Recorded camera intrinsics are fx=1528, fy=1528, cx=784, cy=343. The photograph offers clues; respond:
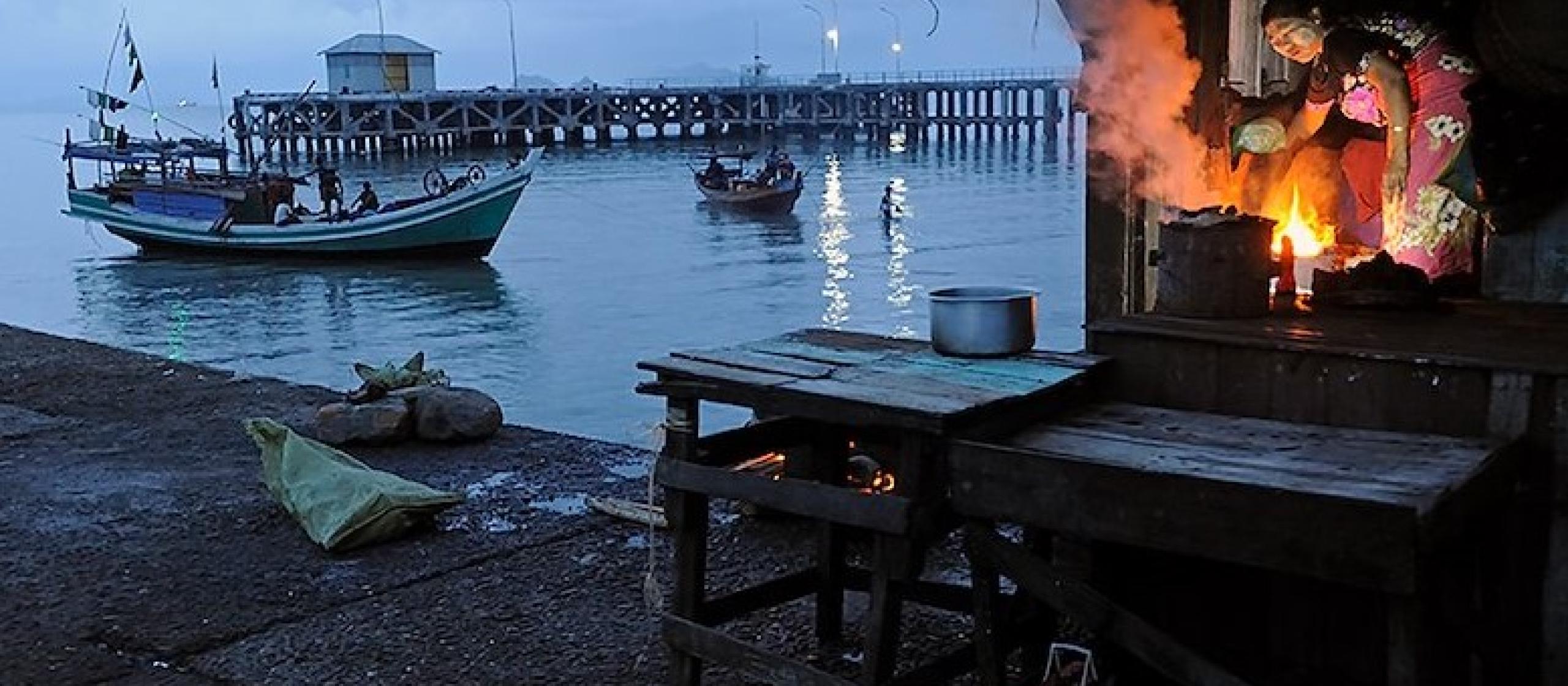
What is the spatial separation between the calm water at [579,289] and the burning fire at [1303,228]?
9409 millimetres

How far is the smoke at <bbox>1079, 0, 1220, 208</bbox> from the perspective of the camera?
505 cm

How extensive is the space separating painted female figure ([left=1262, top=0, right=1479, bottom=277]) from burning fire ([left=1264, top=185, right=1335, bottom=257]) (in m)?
0.33

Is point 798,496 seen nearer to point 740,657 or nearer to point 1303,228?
point 740,657

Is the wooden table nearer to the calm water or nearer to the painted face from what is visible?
the painted face

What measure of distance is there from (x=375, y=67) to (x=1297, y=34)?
68584 mm

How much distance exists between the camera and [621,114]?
74.2 meters

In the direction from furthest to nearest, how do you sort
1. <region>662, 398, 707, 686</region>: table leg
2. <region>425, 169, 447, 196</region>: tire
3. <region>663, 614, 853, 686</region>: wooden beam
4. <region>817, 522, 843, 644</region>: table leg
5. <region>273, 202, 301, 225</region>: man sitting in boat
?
<region>425, 169, 447, 196</region>: tire, <region>273, 202, 301, 225</region>: man sitting in boat, <region>817, 522, 843, 644</region>: table leg, <region>662, 398, 707, 686</region>: table leg, <region>663, 614, 853, 686</region>: wooden beam

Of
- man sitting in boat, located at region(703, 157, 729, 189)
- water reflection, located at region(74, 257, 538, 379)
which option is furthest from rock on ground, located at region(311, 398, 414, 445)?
man sitting in boat, located at region(703, 157, 729, 189)

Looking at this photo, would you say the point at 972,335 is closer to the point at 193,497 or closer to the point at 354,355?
the point at 193,497

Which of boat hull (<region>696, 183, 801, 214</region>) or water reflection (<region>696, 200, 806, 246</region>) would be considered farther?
boat hull (<region>696, 183, 801, 214</region>)

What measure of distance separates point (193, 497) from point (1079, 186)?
41879 mm

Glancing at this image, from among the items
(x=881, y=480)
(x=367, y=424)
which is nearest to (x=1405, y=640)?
(x=881, y=480)

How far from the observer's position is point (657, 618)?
5789mm

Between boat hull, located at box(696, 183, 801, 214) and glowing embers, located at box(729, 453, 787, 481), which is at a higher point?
glowing embers, located at box(729, 453, 787, 481)
